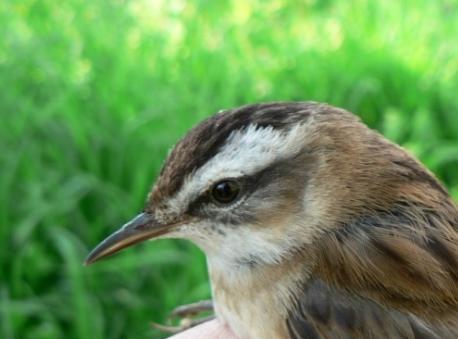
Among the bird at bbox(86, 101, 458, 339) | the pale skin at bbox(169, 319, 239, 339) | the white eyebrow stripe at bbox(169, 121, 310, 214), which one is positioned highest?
the white eyebrow stripe at bbox(169, 121, 310, 214)

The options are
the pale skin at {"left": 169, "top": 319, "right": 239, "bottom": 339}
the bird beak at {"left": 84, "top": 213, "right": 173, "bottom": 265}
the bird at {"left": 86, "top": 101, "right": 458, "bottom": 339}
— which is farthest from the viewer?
the pale skin at {"left": 169, "top": 319, "right": 239, "bottom": 339}

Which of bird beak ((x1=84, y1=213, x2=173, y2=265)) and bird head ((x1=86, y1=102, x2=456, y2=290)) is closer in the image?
bird head ((x1=86, y1=102, x2=456, y2=290))

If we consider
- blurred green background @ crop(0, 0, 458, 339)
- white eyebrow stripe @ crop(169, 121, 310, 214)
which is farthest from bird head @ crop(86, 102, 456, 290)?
blurred green background @ crop(0, 0, 458, 339)

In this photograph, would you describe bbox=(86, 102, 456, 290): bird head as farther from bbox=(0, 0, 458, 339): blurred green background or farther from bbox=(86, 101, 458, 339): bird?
bbox=(0, 0, 458, 339): blurred green background

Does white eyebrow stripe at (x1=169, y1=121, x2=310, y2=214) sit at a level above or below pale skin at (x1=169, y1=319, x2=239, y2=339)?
above

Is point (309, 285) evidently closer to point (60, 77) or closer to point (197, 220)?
point (197, 220)

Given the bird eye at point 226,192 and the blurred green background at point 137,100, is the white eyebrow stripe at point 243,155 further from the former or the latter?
the blurred green background at point 137,100

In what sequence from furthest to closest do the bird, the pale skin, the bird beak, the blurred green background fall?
1. the blurred green background
2. the pale skin
3. the bird beak
4. the bird
